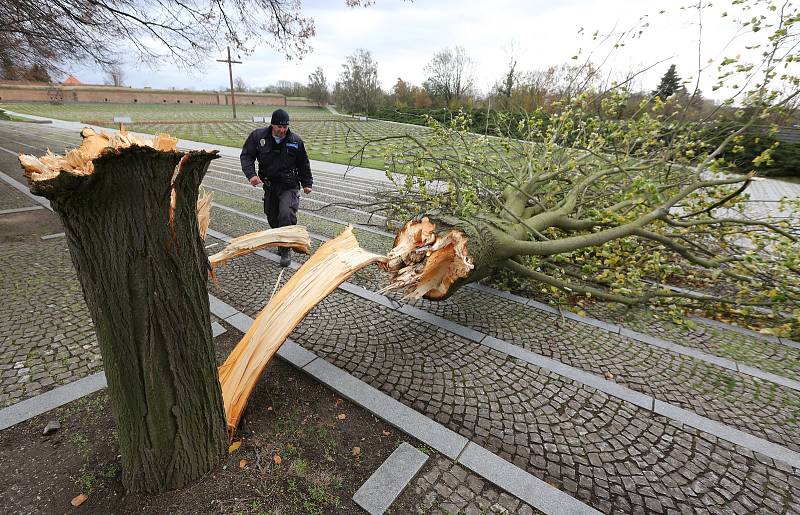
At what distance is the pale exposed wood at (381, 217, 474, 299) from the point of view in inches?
121

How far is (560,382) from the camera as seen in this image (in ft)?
9.53

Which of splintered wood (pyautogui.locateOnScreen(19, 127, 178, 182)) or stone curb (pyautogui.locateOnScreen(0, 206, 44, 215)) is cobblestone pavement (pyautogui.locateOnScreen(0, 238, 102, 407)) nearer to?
splintered wood (pyautogui.locateOnScreen(19, 127, 178, 182))

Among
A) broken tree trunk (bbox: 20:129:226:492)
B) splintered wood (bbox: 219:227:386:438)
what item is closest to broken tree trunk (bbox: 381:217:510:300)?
splintered wood (bbox: 219:227:386:438)

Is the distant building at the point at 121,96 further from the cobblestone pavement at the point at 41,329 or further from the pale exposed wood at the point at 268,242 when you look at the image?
the pale exposed wood at the point at 268,242

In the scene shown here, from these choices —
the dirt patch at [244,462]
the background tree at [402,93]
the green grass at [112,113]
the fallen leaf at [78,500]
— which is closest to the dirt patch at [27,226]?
the dirt patch at [244,462]

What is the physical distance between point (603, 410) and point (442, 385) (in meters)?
1.14

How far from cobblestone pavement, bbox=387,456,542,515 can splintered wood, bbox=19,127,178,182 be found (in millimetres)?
1990

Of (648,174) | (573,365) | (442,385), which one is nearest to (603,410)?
(573,365)

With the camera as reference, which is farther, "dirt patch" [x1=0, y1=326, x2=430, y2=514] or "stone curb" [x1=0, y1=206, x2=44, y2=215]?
"stone curb" [x1=0, y1=206, x2=44, y2=215]

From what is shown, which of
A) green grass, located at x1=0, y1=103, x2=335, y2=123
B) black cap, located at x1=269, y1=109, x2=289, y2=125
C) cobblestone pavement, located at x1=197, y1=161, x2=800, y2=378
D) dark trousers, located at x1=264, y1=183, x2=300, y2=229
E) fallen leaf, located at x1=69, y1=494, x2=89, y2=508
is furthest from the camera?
green grass, located at x1=0, y1=103, x2=335, y2=123

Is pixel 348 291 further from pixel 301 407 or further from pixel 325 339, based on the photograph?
pixel 301 407

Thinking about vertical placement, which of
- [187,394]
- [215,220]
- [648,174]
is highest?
[648,174]

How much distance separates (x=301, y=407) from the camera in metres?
2.53

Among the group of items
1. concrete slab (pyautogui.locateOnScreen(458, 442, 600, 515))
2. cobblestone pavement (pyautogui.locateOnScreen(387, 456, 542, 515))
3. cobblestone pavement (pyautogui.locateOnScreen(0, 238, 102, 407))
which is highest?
concrete slab (pyautogui.locateOnScreen(458, 442, 600, 515))
